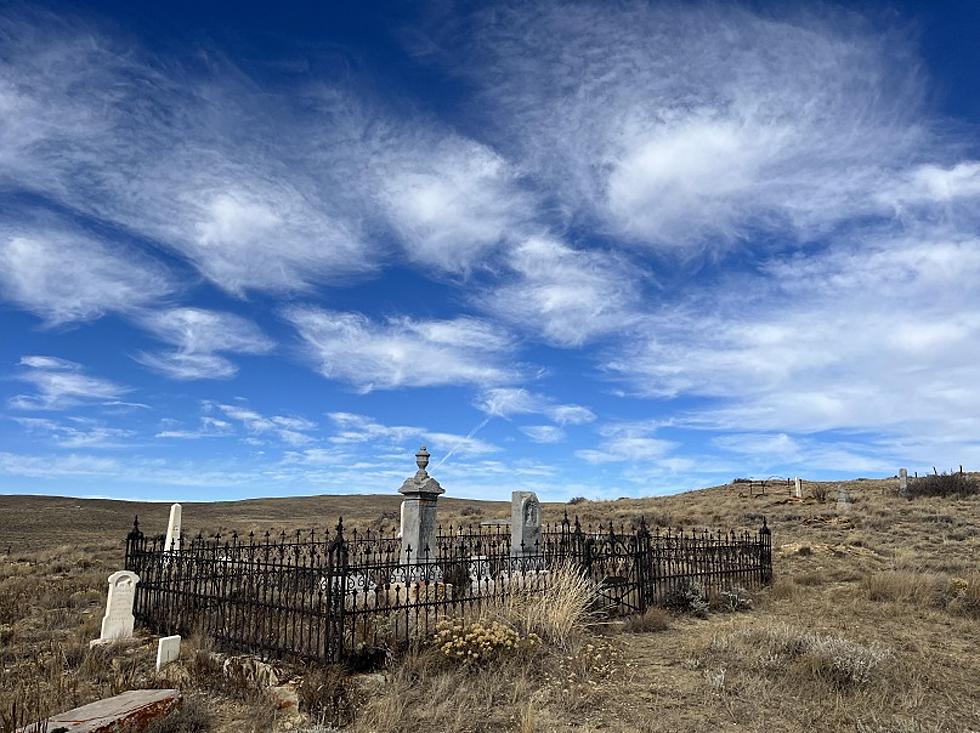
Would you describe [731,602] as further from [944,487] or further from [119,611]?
[944,487]

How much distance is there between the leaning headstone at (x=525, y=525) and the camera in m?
14.0

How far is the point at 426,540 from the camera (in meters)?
14.4

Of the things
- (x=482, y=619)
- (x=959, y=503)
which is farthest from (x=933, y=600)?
(x=959, y=503)

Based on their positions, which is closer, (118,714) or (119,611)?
(118,714)

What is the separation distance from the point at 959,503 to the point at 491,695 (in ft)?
97.2

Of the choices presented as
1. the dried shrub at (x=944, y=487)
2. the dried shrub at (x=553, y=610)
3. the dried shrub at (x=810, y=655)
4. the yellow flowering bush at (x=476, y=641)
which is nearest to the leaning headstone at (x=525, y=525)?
the dried shrub at (x=553, y=610)

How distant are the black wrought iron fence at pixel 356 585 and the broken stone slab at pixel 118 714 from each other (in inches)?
65.9

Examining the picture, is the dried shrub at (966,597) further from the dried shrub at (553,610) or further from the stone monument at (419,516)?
the stone monument at (419,516)

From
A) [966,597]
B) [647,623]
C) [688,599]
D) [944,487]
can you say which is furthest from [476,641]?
[944,487]

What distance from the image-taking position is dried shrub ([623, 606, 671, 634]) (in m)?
10.5

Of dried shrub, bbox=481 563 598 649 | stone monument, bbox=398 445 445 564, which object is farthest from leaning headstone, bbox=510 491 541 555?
dried shrub, bbox=481 563 598 649

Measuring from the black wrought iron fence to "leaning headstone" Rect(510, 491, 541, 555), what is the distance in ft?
0.30

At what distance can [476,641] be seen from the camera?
795cm

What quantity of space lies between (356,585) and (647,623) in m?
4.81
